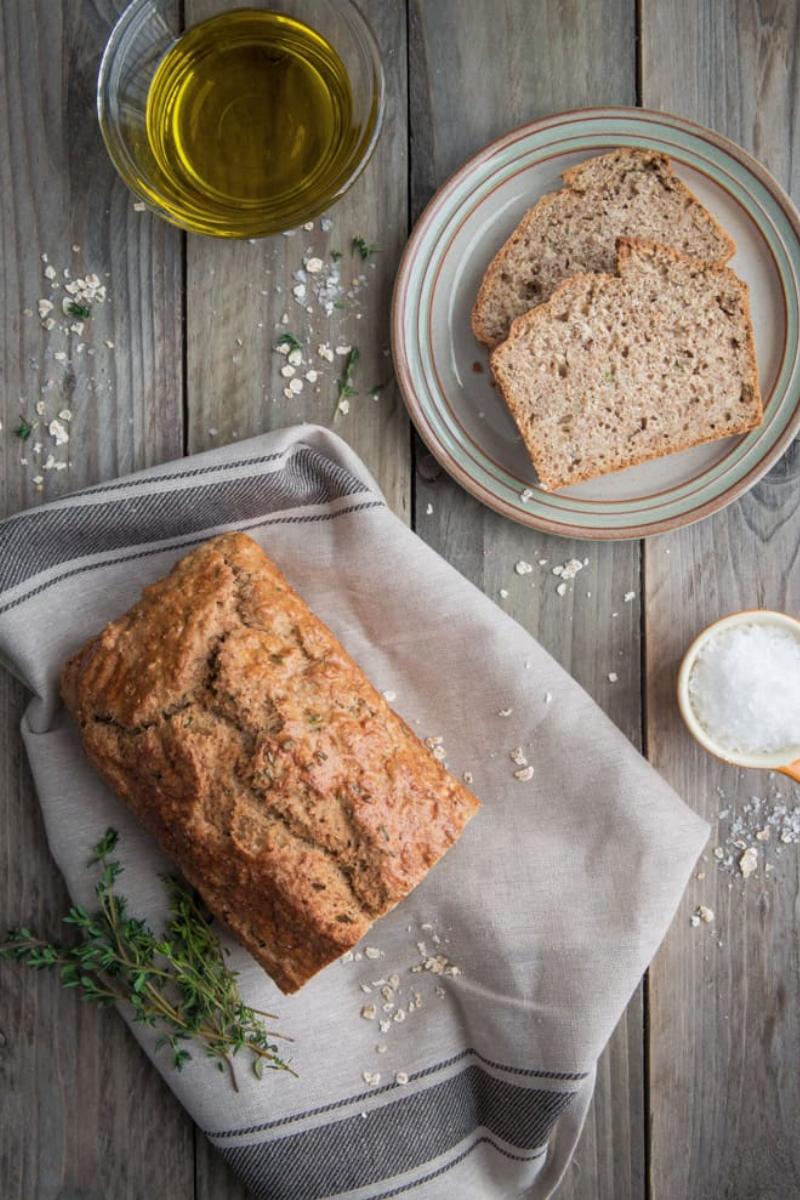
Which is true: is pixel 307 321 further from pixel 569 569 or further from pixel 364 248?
pixel 569 569

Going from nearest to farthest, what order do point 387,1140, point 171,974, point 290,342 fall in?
point 171,974 < point 387,1140 < point 290,342

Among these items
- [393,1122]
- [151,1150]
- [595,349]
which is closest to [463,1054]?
[393,1122]

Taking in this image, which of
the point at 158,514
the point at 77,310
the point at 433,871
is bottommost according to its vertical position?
the point at 433,871

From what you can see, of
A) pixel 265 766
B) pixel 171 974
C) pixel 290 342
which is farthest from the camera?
pixel 290 342

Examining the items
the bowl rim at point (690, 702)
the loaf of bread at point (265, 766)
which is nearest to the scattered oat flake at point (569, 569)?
the bowl rim at point (690, 702)

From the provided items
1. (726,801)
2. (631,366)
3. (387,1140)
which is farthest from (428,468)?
(387,1140)

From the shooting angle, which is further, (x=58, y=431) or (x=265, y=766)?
(x=58, y=431)
